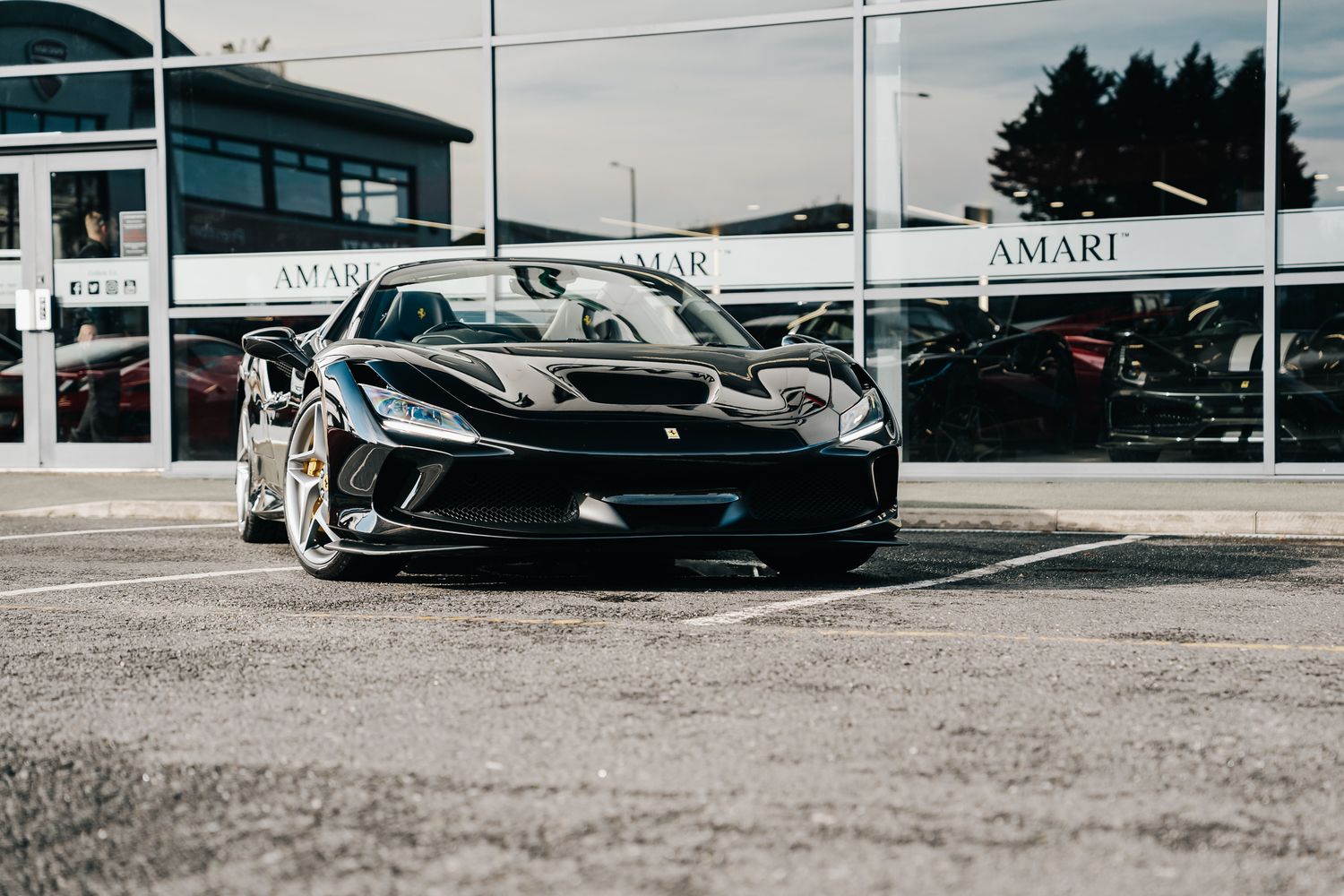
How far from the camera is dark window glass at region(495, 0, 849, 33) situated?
40.6 feet

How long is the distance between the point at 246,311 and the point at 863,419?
27.1 feet

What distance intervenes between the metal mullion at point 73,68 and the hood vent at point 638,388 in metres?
8.92

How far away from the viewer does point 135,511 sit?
10023mm

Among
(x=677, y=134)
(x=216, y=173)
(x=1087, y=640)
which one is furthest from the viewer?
(x=216, y=173)

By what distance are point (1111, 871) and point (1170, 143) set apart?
9.69 meters

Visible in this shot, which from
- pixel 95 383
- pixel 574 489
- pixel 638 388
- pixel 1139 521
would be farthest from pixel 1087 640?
pixel 95 383

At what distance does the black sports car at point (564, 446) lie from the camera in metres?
5.44

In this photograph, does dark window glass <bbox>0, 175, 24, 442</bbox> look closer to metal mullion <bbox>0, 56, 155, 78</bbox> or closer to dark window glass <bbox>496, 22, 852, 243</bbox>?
metal mullion <bbox>0, 56, 155, 78</bbox>

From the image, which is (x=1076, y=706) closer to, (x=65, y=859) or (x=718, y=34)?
(x=65, y=859)

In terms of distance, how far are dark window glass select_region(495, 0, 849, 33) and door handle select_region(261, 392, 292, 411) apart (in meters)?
6.47

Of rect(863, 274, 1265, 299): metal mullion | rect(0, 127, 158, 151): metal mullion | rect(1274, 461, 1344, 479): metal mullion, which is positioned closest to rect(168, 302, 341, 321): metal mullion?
rect(0, 127, 158, 151): metal mullion

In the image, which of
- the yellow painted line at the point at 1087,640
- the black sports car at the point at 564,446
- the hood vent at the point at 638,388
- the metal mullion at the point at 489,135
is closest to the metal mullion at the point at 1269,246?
the metal mullion at the point at 489,135

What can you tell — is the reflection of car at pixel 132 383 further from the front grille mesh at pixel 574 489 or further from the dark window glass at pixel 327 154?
the front grille mesh at pixel 574 489

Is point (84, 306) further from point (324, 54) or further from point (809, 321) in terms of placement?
point (809, 321)
